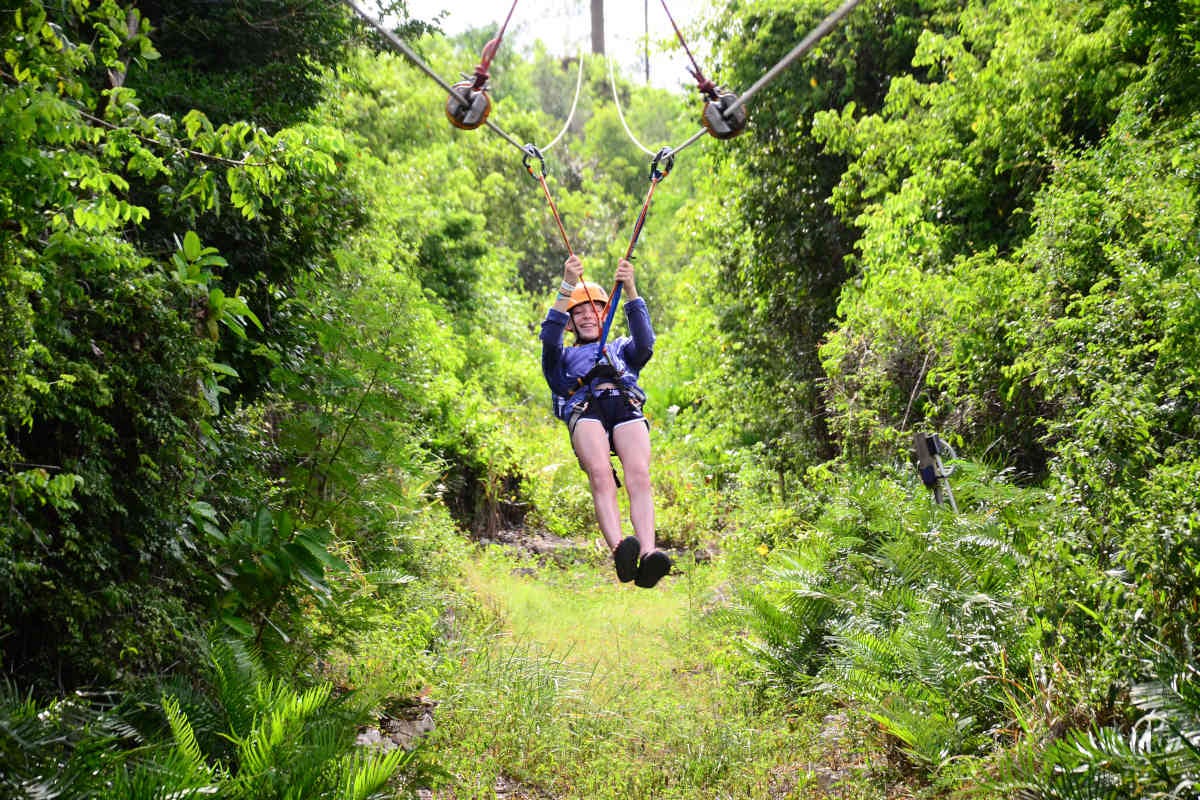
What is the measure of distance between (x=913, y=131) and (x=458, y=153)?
13.3 meters

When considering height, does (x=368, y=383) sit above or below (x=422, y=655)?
above

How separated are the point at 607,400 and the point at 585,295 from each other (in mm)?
717

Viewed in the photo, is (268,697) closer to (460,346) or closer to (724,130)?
(724,130)

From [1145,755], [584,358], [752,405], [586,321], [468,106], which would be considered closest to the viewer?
[1145,755]

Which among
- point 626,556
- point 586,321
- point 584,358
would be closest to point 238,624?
point 626,556

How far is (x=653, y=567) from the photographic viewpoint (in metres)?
5.95

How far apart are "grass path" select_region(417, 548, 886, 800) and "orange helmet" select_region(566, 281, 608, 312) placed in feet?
8.52

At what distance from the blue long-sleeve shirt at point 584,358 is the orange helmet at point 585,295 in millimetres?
176

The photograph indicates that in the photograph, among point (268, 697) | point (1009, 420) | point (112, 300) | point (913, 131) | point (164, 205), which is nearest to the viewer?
point (112, 300)

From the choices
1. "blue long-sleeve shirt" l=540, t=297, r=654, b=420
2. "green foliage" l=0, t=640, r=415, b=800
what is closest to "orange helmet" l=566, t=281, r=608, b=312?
"blue long-sleeve shirt" l=540, t=297, r=654, b=420

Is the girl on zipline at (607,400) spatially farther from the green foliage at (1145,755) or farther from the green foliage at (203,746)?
the green foliage at (1145,755)

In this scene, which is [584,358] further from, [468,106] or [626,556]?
[468,106]

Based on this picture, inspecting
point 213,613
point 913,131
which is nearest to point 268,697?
point 213,613

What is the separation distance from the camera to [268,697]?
4793mm
